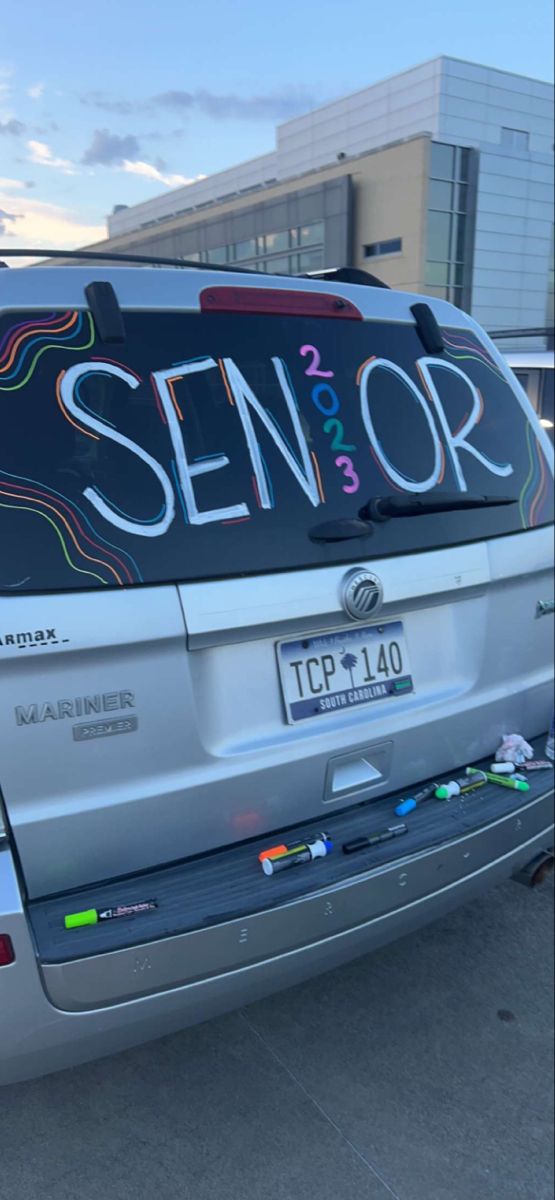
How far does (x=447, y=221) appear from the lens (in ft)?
110

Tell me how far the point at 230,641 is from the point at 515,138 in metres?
41.1

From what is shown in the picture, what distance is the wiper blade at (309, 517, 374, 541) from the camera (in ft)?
6.83

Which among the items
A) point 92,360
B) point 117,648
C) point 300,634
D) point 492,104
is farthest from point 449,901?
point 492,104

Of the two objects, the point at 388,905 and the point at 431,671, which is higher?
the point at 431,671

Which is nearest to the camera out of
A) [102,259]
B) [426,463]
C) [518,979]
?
[102,259]

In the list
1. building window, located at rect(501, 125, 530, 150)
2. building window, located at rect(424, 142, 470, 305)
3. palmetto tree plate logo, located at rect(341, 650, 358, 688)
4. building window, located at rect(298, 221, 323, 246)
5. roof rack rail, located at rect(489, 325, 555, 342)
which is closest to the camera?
palmetto tree plate logo, located at rect(341, 650, 358, 688)

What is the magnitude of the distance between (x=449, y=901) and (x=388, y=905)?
0.89ft

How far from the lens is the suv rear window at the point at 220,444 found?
176cm

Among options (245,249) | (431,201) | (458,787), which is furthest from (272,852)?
(245,249)

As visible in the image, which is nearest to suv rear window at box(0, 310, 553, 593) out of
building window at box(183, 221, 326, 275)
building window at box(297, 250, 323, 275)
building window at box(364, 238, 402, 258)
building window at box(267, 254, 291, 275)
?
building window at box(364, 238, 402, 258)

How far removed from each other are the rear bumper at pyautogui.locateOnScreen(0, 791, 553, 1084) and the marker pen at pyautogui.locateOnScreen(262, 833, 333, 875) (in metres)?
0.11

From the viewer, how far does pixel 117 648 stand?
177 cm

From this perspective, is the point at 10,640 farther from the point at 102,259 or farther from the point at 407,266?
the point at 407,266

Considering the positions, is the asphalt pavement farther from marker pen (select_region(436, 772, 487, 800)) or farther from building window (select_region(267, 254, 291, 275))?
building window (select_region(267, 254, 291, 275))
